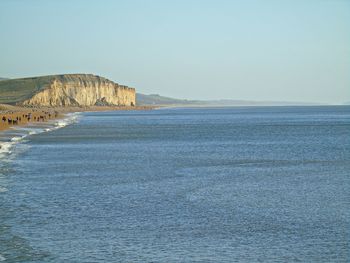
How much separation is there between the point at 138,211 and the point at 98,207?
1.43 metres

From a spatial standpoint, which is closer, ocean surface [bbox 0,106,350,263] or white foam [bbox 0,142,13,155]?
ocean surface [bbox 0,106,350,263]

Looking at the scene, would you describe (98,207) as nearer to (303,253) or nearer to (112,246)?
(112,246)

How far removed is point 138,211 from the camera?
18891mm

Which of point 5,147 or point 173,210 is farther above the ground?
point 5,147

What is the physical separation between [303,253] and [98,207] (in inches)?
291

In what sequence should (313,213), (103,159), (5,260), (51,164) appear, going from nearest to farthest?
(5,260), (313,213), (51,164), (103,159)

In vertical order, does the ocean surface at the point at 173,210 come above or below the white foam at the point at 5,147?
below

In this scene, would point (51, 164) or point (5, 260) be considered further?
point (51, 164)

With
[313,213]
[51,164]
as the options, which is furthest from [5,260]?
[51,164]

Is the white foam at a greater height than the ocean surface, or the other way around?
the white foam

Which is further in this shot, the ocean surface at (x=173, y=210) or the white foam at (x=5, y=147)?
the white foam at (x=5, y=147)

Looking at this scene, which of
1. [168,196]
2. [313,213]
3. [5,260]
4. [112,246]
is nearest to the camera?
[5,260]

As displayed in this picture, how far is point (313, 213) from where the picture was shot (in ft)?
61.0

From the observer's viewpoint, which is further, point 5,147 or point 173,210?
point 5,147
